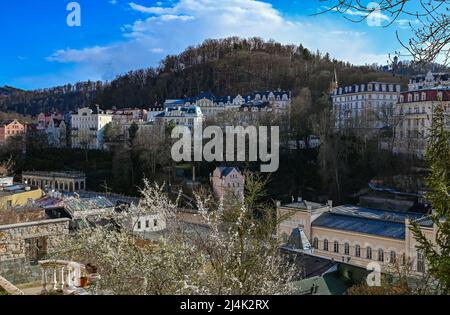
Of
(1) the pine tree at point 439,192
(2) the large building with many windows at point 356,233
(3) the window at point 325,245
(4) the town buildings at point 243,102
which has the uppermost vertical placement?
(4) the town buildings at point 243,102

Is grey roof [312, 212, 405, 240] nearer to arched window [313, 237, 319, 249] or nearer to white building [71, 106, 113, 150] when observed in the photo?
arched window [313, 237, 319, 249]

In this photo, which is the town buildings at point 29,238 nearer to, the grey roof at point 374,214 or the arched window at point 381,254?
the arched window at point 381,254

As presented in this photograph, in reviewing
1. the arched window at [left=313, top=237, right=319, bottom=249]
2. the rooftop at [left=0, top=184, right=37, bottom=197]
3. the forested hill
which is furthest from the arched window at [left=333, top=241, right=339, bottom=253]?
the forested hill

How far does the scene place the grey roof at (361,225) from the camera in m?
20.1

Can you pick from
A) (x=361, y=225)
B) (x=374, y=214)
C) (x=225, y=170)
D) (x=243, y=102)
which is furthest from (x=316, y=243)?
(x=243, y=102)

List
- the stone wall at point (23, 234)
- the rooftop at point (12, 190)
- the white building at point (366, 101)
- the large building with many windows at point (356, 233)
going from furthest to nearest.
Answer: the white building at point (366, 101)
the rooftop at point (12, 190)
the large building with many windows at point (356, 233)
the stone wall at point (23, 234)

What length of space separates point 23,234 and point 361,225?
56.2 ft

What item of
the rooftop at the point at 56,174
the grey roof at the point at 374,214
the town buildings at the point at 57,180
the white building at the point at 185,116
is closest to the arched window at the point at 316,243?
the grey roof at the point at 374,214

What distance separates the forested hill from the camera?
59.5m

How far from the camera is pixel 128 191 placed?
3703 centimetres

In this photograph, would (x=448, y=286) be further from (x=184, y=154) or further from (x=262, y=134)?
(x=184, y=154)

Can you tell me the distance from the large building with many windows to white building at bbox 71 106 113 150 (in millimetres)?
34933

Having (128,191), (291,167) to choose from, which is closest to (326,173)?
(291,167)
